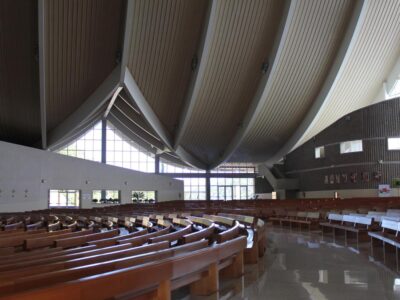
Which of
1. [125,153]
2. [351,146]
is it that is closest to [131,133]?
[125,153]

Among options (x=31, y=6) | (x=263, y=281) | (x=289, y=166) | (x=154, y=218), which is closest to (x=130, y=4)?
(x=31, y=6)

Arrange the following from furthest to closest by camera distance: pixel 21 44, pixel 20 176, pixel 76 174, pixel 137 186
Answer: pixel 137 186 → pixel 76 174 → pixel 20 176 → pixel 21 44

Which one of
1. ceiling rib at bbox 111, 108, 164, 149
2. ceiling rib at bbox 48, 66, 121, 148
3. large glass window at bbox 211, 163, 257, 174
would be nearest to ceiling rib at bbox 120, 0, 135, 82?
ceiling rib at bbox 48, 66, 121, 148

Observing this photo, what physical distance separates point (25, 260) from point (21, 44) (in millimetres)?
14628

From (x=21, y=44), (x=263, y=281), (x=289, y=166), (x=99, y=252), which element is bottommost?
(x=263, y=281)

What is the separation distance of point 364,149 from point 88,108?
16.5 metres

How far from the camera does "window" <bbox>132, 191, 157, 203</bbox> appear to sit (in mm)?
29531

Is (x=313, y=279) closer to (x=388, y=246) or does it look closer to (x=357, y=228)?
(x=388, y=246)

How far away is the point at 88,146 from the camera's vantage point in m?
35.0

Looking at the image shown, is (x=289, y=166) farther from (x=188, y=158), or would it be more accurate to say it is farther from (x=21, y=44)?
(x=21, y=44)

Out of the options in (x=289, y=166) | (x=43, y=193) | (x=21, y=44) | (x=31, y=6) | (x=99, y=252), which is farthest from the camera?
(x=289, y=166)

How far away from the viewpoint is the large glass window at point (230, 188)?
129 ft

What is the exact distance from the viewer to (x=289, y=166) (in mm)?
32188

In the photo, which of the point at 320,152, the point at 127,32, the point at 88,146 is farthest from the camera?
the point at 88,146
